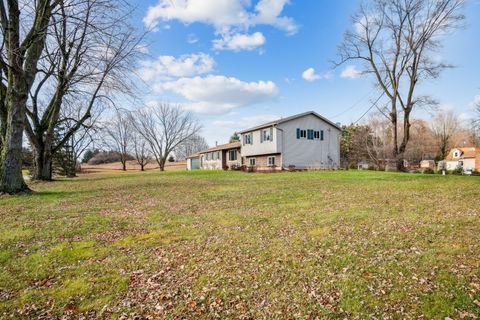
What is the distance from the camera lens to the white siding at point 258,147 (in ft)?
89.5

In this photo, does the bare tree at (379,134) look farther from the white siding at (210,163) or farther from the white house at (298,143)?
the white siding at (210,163)

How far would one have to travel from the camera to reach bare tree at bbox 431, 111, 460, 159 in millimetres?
49094

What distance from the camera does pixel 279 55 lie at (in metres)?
21.1

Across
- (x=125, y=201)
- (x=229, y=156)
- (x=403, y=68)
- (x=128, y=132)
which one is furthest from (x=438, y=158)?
(x=128, y=132)

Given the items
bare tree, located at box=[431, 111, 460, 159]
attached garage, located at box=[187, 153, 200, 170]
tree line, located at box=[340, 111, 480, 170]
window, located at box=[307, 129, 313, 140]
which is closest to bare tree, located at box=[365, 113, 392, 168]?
tree line, located at box=[340, 111, 480, 170]

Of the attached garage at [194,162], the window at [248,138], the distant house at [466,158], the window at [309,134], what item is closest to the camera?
the window at [309,134]

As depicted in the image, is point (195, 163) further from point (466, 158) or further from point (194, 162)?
point (466, 158)

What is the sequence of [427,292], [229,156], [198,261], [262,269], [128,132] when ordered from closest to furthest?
[427,292] → [262,269] → [198,261] → [229,156] → [128,132]

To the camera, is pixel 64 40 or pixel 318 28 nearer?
pixel 64 40

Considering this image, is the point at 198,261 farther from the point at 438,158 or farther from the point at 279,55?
the point at 438,158

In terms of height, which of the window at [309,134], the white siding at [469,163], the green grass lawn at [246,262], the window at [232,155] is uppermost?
the window at [309,134]

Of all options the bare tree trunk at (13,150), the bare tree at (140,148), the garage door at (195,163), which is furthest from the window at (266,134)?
the bare tree at (140,148)

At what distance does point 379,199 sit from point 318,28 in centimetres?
1432

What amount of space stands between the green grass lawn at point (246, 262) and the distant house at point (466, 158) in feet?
154
